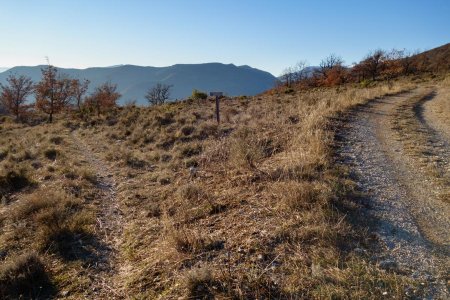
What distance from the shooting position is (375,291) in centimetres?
304

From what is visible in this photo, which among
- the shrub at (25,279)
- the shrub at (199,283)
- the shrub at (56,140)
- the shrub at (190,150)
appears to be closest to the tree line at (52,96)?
the shrub at (56,140)

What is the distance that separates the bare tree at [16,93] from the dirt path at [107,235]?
27.2 m

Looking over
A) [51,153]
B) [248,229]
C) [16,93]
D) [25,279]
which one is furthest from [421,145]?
[16,93]

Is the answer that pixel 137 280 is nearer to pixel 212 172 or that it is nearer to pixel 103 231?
pixel 103 231

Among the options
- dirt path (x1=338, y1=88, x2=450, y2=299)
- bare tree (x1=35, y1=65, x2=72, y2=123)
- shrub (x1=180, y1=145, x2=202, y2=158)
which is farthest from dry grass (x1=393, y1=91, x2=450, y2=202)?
bare tree (x1=35, y1=65, x2=72, y2=123)

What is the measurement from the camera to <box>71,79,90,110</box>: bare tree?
31875 millimetres

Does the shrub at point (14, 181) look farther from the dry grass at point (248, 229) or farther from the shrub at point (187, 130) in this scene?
the shrub at point (187, 130)

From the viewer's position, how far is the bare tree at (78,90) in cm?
3188

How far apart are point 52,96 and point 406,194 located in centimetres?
2959

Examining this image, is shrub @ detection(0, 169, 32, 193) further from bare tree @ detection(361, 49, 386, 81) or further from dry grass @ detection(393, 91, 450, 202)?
bare tree @ detection(361, 49, 386, 81)

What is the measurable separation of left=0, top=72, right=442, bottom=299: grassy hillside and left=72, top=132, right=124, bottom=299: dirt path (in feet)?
0.10

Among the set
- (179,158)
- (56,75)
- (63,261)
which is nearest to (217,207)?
(63,261)

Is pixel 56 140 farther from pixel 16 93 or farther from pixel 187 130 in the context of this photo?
pixel 16 93

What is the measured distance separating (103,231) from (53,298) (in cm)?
176
